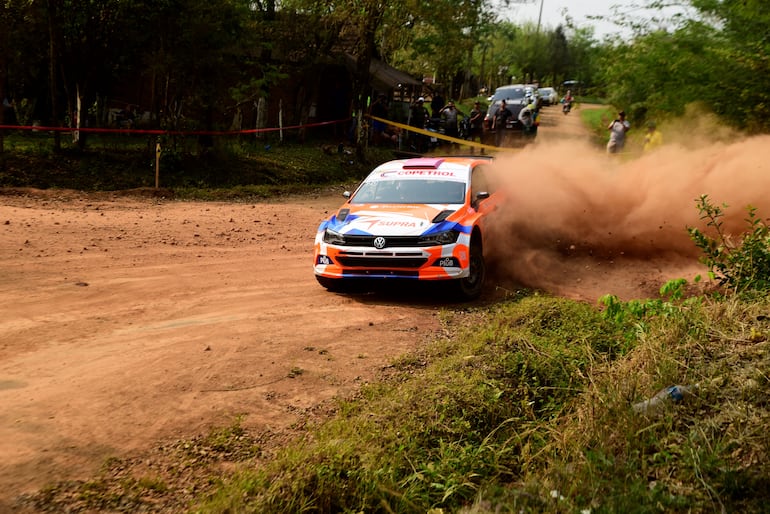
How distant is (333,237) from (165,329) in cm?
275

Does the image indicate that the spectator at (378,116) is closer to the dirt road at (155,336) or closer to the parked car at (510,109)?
the parked car at (510,109)

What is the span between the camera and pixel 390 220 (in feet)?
31.5

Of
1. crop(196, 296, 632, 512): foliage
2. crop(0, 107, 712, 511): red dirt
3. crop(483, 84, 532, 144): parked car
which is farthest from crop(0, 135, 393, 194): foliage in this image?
crop(196, 296, 632, 512): foliage

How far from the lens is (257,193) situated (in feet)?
61.1

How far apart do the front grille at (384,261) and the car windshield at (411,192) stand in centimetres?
129

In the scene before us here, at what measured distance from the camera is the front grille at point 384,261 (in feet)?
30.3

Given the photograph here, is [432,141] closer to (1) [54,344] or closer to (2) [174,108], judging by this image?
(2) [174,108]

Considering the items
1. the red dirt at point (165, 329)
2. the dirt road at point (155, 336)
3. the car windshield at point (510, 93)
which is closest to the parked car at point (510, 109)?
the car windshield at point (510, 93)

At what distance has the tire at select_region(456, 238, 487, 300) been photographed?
31.0 ft

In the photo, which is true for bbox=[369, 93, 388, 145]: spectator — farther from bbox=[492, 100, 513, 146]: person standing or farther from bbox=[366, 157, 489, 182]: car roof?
bbox=[366, 157, 489, 182]: car roof

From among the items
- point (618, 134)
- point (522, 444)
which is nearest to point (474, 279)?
point (522, 444)

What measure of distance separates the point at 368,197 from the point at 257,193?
8.54 metres

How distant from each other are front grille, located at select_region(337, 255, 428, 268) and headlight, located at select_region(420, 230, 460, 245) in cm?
22

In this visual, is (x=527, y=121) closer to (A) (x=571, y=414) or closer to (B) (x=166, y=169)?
(B) (x=166, y=169)
